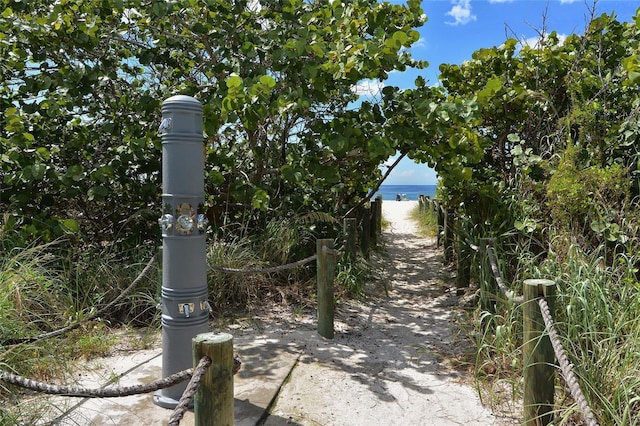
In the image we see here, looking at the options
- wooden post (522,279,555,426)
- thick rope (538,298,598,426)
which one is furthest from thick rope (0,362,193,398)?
wooden post (522,279,555,426)

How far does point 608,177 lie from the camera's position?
3.92 metres

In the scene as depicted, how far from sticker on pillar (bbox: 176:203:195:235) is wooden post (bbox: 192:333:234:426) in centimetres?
113

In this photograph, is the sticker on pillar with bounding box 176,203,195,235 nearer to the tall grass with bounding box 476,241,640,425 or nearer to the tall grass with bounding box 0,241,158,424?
the tall grass with bounding box 0,241,158,424

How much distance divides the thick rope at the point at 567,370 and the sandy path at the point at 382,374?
0.96 metres

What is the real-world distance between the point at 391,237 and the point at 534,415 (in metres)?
10.0

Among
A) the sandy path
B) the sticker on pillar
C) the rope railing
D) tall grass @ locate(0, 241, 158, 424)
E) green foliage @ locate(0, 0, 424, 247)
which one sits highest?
green foliage @ locate(0, 0, 424, 247)

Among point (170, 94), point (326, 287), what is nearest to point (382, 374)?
point (326, 287)

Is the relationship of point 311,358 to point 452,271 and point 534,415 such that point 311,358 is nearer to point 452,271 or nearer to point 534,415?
point 534,415

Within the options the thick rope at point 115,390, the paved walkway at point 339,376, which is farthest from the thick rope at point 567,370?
the thick rope at point 115,390

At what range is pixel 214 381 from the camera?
1.81 meters

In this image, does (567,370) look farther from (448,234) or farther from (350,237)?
(448,234)

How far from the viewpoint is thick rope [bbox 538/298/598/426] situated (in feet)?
5.46

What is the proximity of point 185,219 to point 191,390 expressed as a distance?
52.4 inches

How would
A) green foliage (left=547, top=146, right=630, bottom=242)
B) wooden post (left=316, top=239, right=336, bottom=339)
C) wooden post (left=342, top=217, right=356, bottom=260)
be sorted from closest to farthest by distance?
green foliage (left=547, top=146, right=630, bottom=242), wooden post (left=316, top=239, right=336, bottom=339), wooden post (left=342, top=217, right=356, bottom=260)
